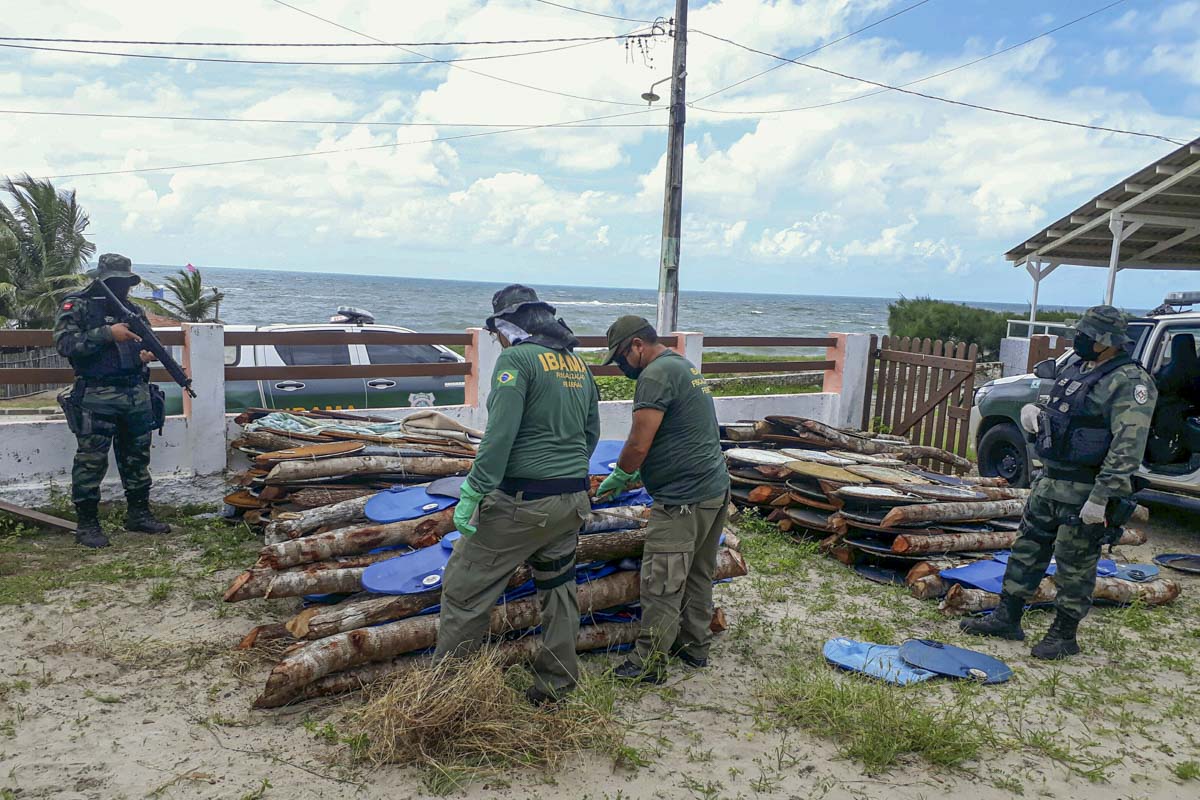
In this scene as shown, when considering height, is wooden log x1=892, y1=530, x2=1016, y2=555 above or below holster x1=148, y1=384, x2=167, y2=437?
below

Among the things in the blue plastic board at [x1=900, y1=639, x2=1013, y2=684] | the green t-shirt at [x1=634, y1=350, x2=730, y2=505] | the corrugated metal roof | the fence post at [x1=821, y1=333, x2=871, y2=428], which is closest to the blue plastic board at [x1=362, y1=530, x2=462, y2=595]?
the green t-shirt at [x1=634, y1=350, x2=730, y2=505]

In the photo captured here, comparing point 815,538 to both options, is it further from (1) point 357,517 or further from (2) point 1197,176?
(2) point 1197,176

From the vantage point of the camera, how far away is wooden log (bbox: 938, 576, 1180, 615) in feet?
18.1

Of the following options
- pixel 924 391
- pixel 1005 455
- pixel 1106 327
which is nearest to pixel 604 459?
pixel 1106 327

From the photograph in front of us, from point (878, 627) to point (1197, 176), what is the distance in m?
11.3

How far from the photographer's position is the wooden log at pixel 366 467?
6.04m

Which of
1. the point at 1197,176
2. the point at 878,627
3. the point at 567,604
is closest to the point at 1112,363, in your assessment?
the point at 878,627

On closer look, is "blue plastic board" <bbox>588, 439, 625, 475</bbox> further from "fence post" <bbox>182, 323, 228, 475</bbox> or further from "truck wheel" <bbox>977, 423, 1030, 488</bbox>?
"truck wheel" <bbox>977, 423, 1030, 488</bbox>

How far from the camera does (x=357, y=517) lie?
5461 mm

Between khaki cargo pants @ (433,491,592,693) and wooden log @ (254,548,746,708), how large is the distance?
251mm

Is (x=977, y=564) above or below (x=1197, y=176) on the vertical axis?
below

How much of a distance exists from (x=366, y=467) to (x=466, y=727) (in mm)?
3108

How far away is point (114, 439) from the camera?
6.33 metres

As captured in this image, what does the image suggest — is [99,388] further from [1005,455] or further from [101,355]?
[1005,455]
